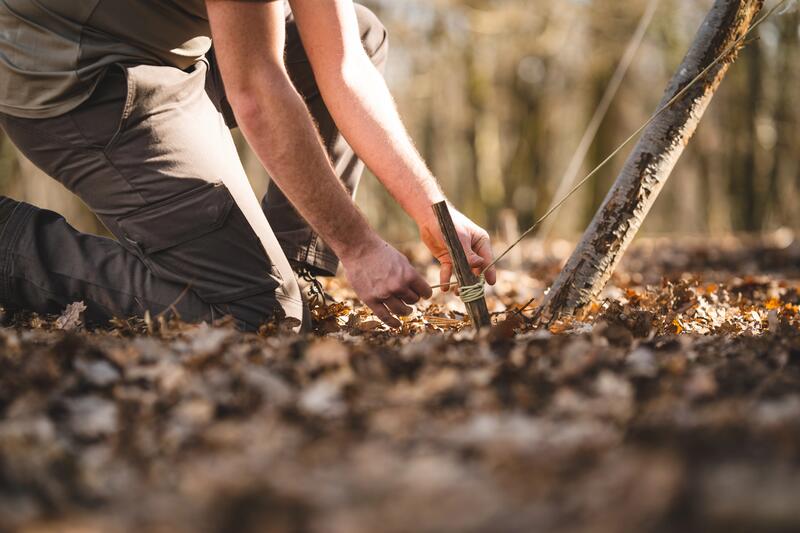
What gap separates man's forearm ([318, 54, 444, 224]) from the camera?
2.50 metres

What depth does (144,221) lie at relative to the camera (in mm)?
2566

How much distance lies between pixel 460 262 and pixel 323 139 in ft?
3.32

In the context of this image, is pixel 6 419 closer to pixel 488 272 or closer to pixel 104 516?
pixel 104 516

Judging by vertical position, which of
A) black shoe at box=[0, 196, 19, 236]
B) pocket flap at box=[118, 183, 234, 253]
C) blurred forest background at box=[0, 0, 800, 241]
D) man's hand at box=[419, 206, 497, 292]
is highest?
blurred forest background at box=[0, 0, 800, 241]

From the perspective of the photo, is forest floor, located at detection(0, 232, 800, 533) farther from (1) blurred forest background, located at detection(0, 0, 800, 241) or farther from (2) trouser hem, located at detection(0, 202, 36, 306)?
(1) blurred forest background, located at detection(0, 0, 800, 241)

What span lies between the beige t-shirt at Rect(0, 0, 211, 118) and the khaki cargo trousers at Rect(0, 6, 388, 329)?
0.21 ft

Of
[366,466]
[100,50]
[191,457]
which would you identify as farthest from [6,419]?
[100,50]

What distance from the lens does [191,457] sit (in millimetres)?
1303

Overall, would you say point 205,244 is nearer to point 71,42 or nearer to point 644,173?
point 71,42

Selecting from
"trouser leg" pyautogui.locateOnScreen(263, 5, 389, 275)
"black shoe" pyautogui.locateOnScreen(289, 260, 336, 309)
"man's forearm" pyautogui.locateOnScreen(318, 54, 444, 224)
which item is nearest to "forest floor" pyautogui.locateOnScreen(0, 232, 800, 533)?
"man's forearm" pyautogui.locateOnScreen(318, 54, 444, 224)

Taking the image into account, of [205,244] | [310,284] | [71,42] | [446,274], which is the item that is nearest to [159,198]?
[205,244]

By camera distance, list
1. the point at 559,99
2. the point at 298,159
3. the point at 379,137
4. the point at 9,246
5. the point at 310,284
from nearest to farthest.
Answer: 1. the point at 298,159
2. the point at 379,137
3. the point at 9,246
4. the point at 310,284
5. the point at 559,99

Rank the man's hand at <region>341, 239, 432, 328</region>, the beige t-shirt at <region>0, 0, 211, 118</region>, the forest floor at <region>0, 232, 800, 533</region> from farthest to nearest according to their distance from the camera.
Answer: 1. the beige t-shirt at <region>0, 0, 211, 118</region>
2. the man's hand at <region>341, 239, 432, 328</region>
3. the forest floor at <region>0, 232, 800, 533</region>

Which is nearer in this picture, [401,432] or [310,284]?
[401,432]
